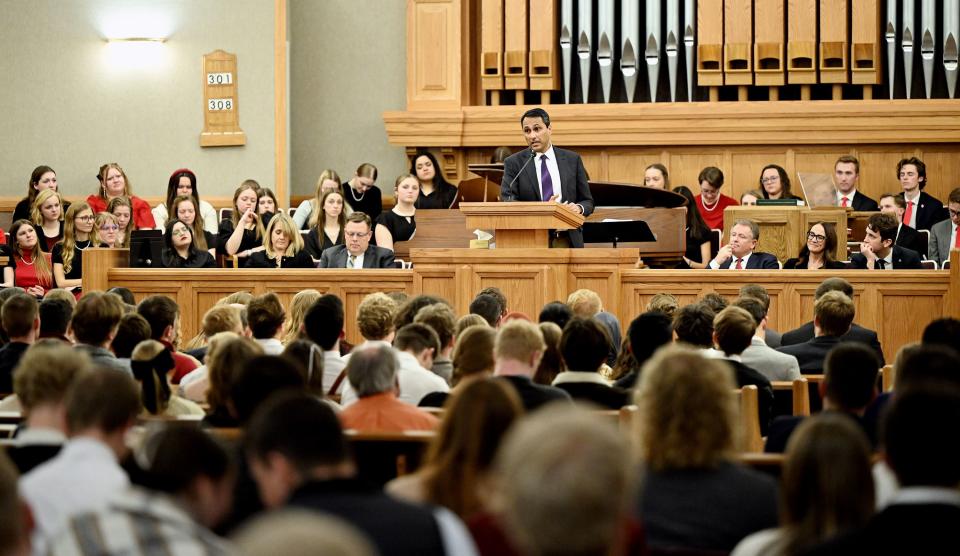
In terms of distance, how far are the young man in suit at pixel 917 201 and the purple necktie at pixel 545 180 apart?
371 cm

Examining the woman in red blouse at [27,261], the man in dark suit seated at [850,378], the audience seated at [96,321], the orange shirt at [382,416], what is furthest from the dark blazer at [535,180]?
the man in dark suit seated at [850,378]

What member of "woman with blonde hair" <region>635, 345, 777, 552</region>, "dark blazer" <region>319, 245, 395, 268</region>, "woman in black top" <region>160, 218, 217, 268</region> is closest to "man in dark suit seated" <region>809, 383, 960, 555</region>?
"woman with blonde hair" <region>635, 345, 777, 552</region>

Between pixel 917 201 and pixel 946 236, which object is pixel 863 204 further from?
pixel 946 236

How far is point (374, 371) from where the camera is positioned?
437 centimetres

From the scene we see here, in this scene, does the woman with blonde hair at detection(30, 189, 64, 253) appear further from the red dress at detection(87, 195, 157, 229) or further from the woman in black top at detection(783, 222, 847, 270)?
the woman in black top at detection(783, 222, 847, 270)

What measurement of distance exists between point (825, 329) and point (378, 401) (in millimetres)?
2703

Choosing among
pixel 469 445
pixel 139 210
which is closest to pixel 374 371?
pixel 469 445

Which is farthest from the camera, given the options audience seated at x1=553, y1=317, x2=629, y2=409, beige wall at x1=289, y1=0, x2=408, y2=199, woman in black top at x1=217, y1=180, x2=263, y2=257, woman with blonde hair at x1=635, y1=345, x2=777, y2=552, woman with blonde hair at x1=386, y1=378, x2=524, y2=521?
beige wall at x1=289, y1=0, x2=408, y2=199

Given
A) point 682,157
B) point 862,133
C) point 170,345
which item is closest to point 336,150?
point 682,157

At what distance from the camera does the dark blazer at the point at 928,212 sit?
37.6 ft

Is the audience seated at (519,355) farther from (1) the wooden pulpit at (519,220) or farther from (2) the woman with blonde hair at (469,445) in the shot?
(1) the wooden pulpit at (519,220)

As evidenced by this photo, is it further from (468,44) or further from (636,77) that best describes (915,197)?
(468,44)

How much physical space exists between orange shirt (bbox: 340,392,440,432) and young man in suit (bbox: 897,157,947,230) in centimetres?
800

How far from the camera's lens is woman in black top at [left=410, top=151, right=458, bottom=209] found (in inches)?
463
